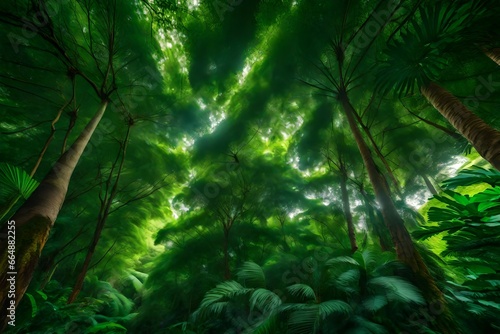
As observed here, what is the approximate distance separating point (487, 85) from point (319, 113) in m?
2.69

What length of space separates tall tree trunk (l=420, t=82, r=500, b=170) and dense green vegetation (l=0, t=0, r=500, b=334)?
0.01 meters

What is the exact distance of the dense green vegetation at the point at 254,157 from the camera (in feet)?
5.37

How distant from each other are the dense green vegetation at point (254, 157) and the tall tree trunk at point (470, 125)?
0.01 meters

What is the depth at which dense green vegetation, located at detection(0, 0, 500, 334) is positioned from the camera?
1636mm

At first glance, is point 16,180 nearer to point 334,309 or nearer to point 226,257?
point 334,309

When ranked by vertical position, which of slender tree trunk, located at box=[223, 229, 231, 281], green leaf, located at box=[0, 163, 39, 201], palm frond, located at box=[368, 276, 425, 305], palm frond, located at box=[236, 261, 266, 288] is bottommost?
palm frond, located at box=[368, 276, 425, 305]

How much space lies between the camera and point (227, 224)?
19.2ft

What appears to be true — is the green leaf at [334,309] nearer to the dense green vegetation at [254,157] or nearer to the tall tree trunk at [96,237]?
the dense green vegetation at [254,157]

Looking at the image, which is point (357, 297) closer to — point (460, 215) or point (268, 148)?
point (460, 215)

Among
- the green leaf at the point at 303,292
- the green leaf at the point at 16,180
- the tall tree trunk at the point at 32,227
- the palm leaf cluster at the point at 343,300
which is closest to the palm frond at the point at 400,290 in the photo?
the palm leaf cluster at the point at 343,300

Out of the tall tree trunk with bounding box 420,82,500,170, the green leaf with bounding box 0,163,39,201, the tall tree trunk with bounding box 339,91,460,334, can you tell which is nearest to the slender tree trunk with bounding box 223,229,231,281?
the tall tree trunk with bounding box 339,91,460,334

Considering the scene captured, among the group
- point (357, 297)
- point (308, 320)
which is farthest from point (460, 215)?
point (357, 297)

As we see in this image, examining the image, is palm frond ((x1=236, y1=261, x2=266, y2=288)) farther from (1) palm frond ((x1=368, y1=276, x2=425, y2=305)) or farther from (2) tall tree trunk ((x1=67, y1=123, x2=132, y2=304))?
(2) tall tree trunk ((x1=67, y1=123, x2=132, y2=304))

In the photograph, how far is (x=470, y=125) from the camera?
1.57 m
